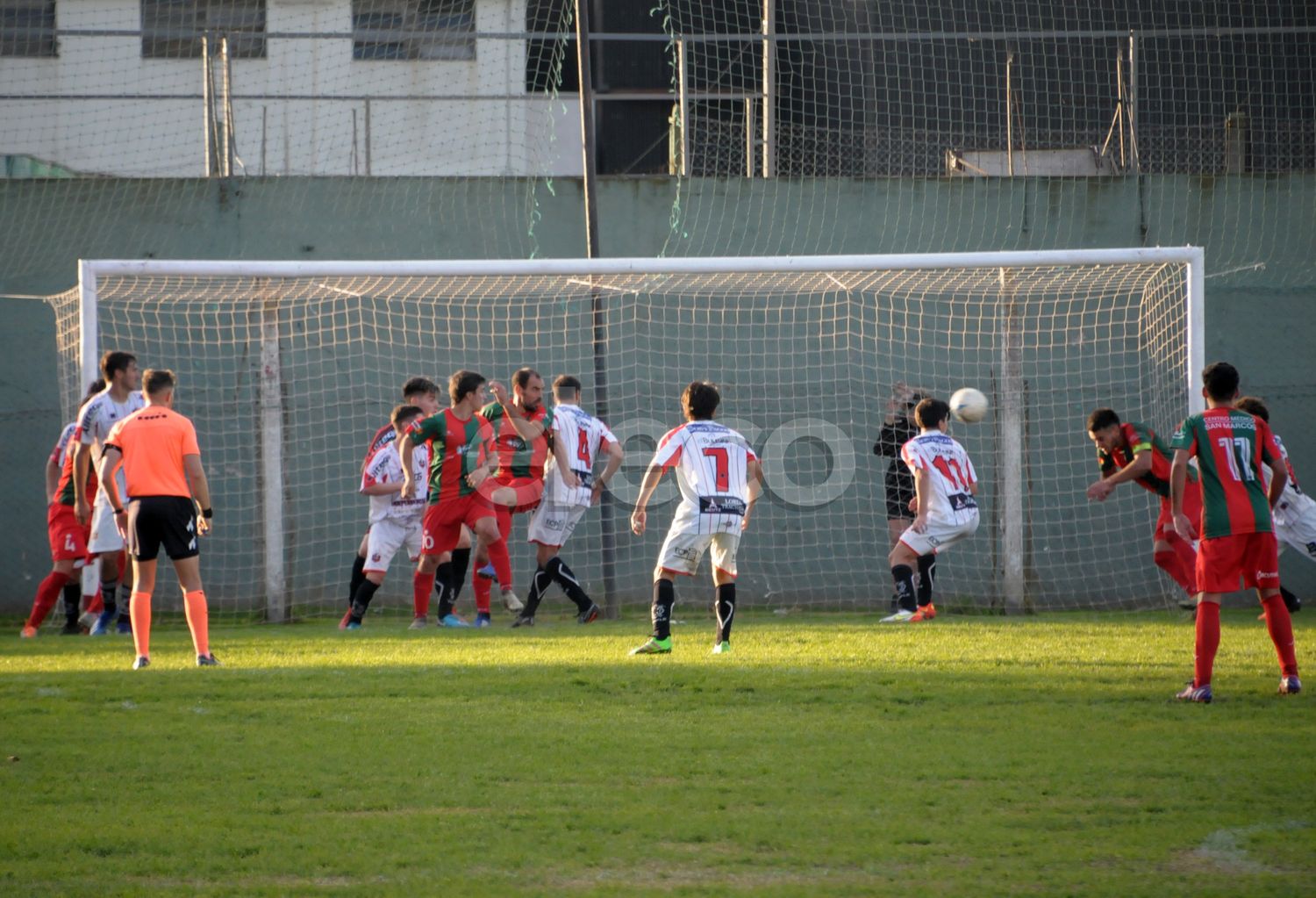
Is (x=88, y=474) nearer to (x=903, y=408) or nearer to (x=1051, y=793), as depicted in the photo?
(x=903, y=408)

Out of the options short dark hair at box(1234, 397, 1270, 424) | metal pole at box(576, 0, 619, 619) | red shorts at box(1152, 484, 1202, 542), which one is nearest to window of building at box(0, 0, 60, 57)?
metal pole at box(576, 0, 619, 619)

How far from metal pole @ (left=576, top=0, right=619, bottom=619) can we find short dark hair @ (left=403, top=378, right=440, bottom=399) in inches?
61.6

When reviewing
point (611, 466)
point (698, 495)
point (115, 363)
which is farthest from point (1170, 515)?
point (115, 363)

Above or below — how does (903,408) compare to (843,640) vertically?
above

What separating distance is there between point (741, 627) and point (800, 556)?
2.73m

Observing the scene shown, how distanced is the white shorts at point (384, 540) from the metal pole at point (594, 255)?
1.65m

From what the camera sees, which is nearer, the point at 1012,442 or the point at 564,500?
the point at 564,500

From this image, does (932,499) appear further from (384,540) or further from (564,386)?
(384,540)

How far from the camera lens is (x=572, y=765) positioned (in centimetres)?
552

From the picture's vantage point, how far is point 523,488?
437 inches

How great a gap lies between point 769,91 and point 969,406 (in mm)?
4301

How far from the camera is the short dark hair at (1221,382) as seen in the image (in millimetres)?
6898

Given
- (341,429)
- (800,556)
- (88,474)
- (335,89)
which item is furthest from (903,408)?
(335,89)

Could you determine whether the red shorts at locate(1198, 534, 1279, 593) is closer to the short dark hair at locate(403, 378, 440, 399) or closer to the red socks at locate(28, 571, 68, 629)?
the short dark hair at locate(403, 378, 440, 399)
